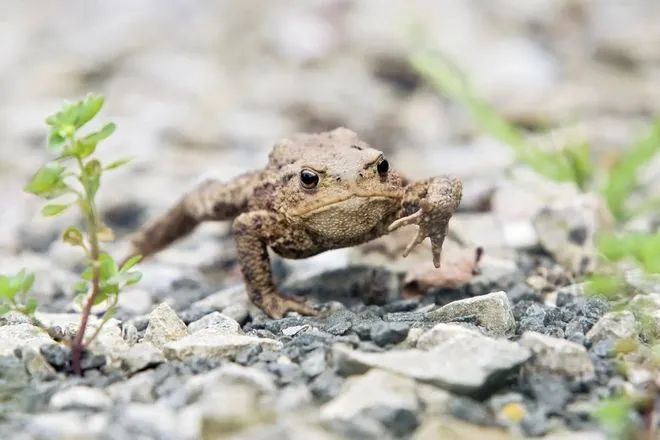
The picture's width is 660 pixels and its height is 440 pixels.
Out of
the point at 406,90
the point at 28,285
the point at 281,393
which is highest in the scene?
the point at 406,90

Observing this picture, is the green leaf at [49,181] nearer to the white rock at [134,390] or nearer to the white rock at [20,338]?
the white rock at [20,338]

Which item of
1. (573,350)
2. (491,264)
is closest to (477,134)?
(491,264)

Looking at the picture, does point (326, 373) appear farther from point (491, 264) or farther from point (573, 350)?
point (491, 264)

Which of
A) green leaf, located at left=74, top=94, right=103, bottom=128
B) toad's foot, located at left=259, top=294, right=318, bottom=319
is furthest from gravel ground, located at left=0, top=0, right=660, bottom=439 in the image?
green leaf, located at left=74, top=94, right=103, bottom=128

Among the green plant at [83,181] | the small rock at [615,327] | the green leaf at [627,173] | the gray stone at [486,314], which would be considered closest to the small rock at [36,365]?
the green plant at [83,181]

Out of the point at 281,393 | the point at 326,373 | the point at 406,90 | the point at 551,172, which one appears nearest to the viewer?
the point at 281,393

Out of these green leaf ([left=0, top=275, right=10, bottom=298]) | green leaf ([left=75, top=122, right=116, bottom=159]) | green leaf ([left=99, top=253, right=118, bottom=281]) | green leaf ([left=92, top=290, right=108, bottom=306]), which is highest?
green leaf ([left=75, top=122, right=116, bottom=159])

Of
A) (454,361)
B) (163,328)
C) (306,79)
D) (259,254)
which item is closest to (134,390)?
(163,328)

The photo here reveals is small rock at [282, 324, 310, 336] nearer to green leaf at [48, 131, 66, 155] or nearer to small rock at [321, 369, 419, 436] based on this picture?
small rock at [321, 369, 419, 436]
